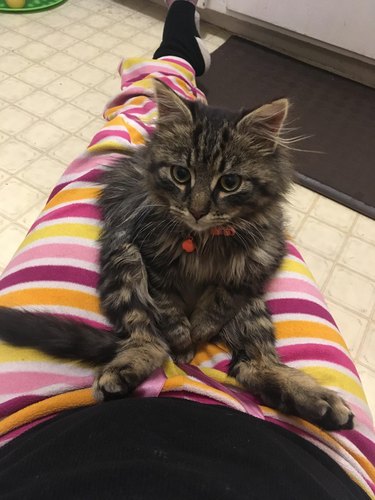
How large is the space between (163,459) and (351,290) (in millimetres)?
1297

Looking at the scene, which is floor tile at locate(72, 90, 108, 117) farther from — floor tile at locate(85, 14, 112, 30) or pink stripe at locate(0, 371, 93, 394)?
pink stripe at locate(0, 371, 93, 394)

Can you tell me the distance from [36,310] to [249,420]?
0.56 m

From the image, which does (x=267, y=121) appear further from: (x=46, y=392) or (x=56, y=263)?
(x=46, y=392)

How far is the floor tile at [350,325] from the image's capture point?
1580 mm

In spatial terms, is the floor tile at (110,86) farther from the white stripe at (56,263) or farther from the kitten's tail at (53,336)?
the kitten's tail at (53,336)

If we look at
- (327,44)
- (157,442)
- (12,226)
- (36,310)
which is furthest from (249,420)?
(327,44)

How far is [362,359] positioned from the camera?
154 cm

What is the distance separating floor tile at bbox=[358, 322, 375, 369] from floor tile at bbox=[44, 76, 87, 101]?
1.88 m

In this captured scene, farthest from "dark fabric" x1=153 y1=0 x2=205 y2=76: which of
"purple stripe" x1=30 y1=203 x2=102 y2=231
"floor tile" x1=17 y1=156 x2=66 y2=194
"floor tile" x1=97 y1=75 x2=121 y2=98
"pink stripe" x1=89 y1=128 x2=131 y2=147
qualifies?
"purple stripe" x1=30 y1=203 x2=102 y2=231

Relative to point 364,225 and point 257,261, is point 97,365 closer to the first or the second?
point 257,261

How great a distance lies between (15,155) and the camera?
2.03 meters

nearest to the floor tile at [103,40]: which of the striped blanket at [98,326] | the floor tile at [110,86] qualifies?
the floor tile at [110,86]

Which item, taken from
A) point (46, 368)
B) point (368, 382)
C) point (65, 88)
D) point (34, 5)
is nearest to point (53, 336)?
point (46, 368)

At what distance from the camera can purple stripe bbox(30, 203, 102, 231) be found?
1282 mm
